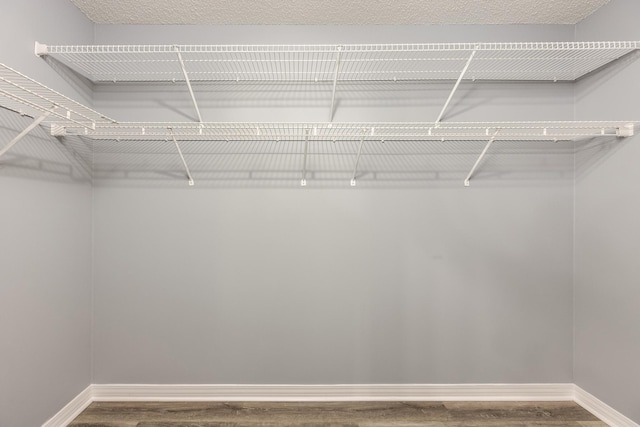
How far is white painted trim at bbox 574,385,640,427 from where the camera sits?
1.79 meters

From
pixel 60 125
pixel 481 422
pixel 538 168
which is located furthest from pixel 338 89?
pixel 481 422

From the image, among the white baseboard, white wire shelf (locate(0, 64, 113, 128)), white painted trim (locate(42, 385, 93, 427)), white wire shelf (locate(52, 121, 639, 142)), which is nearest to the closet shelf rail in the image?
white wire shelf (locate(0, 64, 113, 128))

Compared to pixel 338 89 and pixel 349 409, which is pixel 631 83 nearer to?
pixel 338 89

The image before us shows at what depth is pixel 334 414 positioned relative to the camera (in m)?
1.95

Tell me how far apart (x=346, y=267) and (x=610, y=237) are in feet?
5.17

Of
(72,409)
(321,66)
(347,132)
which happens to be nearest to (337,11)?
(321,66)

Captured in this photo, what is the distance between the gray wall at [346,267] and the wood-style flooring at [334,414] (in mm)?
152

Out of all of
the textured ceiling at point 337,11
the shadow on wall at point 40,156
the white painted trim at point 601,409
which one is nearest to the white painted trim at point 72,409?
the shadow on wall at point 40,156

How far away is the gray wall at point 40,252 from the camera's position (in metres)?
1.50

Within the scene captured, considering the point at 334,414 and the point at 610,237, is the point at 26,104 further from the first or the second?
the point at 610,237

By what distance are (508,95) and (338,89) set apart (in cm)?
Result: 113

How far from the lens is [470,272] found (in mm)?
2113

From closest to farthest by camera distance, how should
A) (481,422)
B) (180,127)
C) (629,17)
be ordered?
1. (629,17)
2. (481,422)
3. (180,127)

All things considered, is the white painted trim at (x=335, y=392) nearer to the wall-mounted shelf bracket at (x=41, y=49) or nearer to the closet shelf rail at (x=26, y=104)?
the closet shelf rail at (x=26, y=104)
